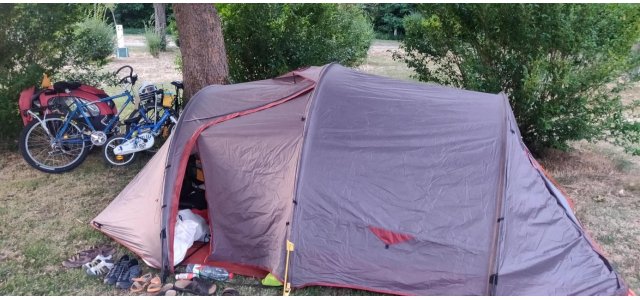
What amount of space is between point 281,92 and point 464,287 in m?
1.86

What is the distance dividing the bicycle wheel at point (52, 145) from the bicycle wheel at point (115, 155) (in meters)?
0.22

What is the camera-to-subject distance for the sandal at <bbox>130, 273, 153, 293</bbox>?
3.40 meters

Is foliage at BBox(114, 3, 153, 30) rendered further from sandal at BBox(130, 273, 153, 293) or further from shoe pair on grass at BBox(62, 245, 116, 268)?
sandal at BBox(130, 273, 153, 293)

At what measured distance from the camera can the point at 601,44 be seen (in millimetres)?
5496

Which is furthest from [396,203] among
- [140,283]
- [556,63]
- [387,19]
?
[387,19]

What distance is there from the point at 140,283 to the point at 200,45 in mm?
3012

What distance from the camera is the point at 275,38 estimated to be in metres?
6.66

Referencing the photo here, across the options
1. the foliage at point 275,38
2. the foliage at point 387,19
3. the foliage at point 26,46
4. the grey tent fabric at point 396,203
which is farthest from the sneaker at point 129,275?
the foliage at point 387,19

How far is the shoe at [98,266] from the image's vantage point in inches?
140

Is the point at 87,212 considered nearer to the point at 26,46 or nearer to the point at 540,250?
the point at 26,46

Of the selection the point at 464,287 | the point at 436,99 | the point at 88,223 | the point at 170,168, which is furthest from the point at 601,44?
the point at 88,223

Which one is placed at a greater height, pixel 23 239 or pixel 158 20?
pixel 158 20

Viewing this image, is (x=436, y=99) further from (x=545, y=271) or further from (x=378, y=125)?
(x=545, y=271)

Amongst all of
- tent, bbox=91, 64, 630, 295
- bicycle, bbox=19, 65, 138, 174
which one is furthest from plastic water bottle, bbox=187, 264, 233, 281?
bicycle, bbox=19, 65, 138, 174
